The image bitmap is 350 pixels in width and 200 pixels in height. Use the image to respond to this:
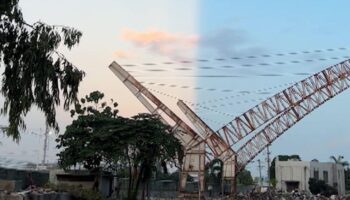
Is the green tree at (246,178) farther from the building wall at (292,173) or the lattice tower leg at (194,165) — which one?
the lattice tower leg at (194,165)

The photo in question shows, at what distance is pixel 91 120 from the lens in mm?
36062

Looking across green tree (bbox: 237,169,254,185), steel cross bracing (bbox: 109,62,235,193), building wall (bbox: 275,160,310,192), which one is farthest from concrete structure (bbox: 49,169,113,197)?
green tree (bbox: 237,169,254,185)

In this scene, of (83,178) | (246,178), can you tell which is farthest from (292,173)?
(83,178)

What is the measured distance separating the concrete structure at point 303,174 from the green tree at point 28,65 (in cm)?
7190

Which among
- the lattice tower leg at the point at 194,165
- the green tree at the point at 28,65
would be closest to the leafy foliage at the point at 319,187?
the lattice tower leg at the point at 194,165

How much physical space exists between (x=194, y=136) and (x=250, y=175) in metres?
57.9

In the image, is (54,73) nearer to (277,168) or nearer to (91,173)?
(91,173)

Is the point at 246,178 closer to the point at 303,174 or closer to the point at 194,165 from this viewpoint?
the point at 303,174

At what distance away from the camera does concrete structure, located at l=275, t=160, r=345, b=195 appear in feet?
271

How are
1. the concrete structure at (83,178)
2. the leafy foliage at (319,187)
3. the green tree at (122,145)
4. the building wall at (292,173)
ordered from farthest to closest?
1. the building wall at (292,173)
2. the leafy foliage at (319,187)
3. the concrete structure at (83,178)
4. the green tree at (122,145)

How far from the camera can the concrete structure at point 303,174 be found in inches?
3250

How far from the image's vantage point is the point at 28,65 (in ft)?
32.7

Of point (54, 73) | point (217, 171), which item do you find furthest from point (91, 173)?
point (217, 171)

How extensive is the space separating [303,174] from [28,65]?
252 feet
